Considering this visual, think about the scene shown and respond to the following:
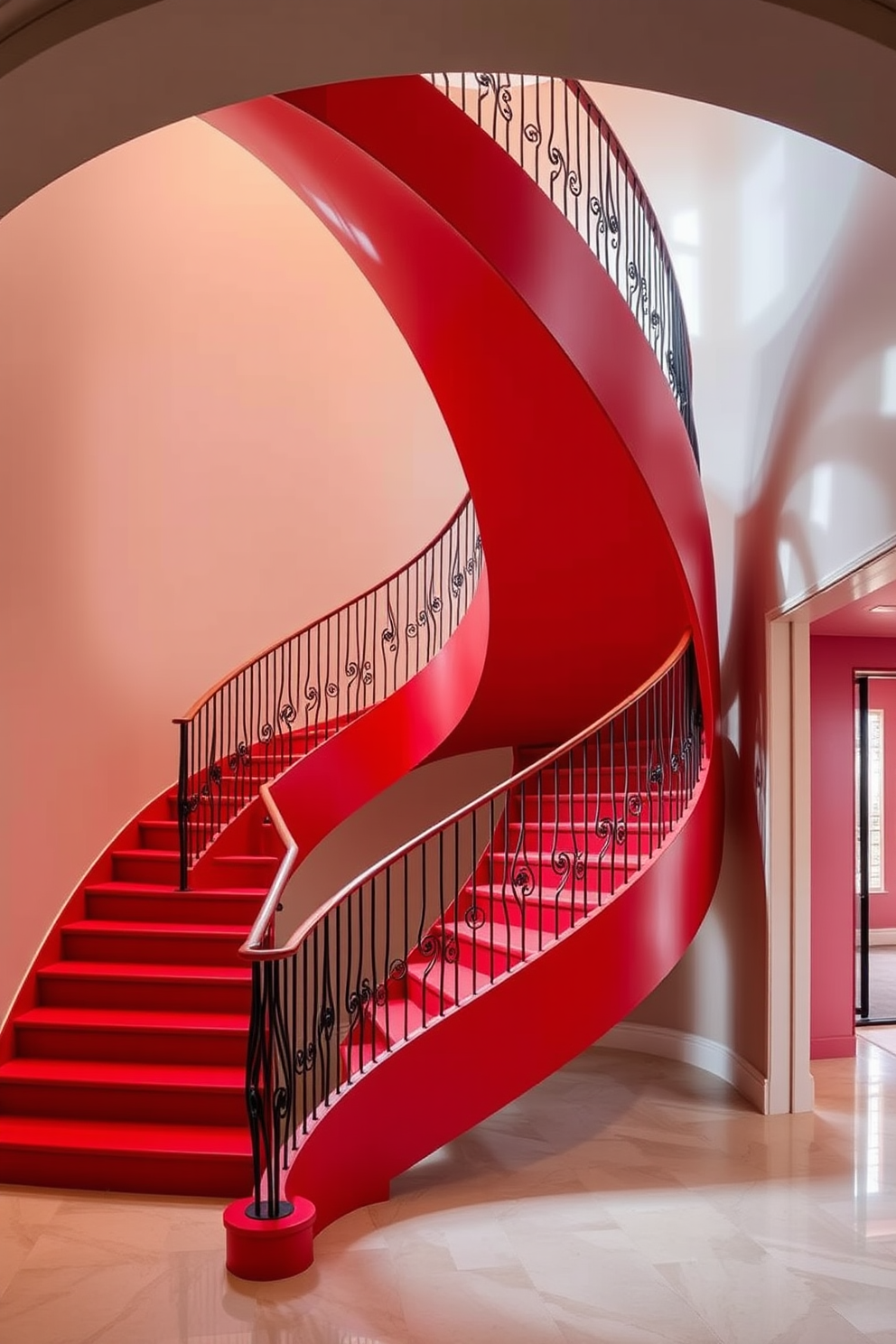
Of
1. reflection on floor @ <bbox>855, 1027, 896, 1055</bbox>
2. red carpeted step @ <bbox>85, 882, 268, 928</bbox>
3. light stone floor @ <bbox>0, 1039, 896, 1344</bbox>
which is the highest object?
red carpeted step @ <bbox>85, 882, 268, 928</bbox>

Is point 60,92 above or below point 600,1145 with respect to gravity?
above

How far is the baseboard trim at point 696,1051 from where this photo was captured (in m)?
6.14

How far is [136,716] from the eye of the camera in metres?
7.71

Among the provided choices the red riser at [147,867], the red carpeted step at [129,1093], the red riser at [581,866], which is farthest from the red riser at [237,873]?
the red carpeted step at [129,1093]

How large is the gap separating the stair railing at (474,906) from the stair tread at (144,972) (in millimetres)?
310

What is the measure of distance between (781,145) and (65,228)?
14.3 ft

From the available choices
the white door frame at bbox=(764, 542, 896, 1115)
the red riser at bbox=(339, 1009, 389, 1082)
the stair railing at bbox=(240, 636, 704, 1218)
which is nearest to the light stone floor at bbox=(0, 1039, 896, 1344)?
the white door frame at bbox=(764, 542, 896, 1115)

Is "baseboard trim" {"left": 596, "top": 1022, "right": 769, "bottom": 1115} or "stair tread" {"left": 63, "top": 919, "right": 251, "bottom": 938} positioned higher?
"stair tread" {"left": 63, "top": 919, "right": 251, "bottom": 938}

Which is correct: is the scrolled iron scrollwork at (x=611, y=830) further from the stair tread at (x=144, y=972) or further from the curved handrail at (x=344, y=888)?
the stair tread at (x=144, y=972)

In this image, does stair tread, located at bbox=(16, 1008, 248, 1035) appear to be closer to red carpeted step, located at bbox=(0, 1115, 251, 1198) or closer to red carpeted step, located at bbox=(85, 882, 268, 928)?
red carpeted step, located at bbox=(0, 1115, 251, 1198)

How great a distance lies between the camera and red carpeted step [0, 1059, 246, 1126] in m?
5.16

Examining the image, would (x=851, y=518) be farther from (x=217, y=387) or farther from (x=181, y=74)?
(x=217, y=387)

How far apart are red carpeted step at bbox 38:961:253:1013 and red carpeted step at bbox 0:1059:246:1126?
0.41 metres

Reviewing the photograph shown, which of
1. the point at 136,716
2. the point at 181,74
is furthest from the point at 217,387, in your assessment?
the point at 181,74
